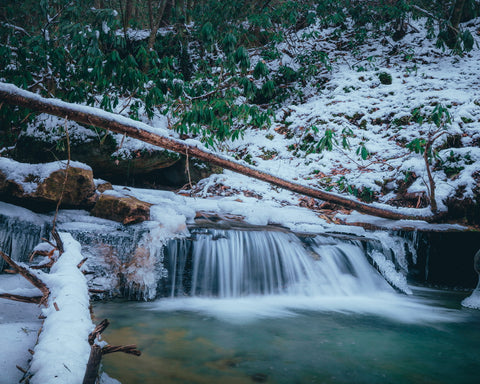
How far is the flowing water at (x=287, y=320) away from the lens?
187 centimetres

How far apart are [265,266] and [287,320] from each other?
1166 millimetres

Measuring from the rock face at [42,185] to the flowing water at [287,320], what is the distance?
1.35m

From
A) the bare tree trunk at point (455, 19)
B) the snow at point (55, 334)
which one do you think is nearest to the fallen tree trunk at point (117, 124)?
the snow at point (55, 334)

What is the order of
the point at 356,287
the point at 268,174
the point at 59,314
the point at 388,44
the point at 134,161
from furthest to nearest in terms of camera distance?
the point at 388,44
the point at 134,161
the point at 356,287
the point at 268,174
the point at 59,314

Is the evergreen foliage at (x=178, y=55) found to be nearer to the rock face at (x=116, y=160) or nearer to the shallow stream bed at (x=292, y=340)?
the rock face at (x=116, y=160)

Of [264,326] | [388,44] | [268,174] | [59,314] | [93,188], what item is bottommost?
[264,326]

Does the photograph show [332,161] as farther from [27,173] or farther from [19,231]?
[19,231]

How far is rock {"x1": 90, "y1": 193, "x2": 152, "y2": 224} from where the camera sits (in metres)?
3.73

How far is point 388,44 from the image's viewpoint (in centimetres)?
1015

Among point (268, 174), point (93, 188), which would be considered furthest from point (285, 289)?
point (93, 188)

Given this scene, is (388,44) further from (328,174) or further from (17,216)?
(17,216)

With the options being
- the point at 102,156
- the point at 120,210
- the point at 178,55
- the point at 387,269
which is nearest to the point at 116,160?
the point at 102,156

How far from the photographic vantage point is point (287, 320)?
115 inches

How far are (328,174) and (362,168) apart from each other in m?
0.72
